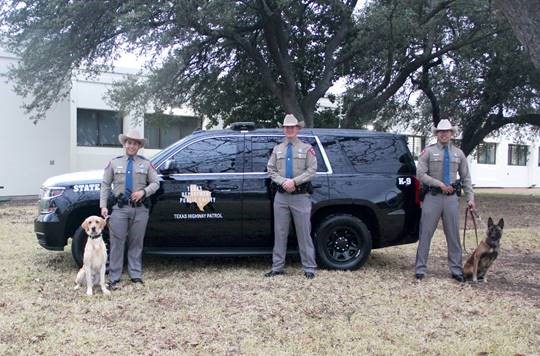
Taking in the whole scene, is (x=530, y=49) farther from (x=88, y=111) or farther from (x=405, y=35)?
(x=88, y=111)

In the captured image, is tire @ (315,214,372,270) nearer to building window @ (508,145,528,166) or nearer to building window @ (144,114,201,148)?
building window @ (144,114,201,148)

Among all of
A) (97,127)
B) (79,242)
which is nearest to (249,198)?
(79,242)

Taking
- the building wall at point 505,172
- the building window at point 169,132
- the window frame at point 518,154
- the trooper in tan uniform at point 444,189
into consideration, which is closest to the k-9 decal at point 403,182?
Result: the trooper in tan uniform at point 444,189

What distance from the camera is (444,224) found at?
7.20 metres

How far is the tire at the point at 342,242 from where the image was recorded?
753cm

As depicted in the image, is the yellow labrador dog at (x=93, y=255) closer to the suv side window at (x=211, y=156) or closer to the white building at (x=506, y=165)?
the suv side window at (x=211, y=156)

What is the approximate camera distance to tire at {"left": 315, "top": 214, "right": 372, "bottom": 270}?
24.7 ft

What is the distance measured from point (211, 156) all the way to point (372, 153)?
2.17 meters

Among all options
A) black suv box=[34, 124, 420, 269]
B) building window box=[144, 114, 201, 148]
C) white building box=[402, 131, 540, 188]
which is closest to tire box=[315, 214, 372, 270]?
black suv box=[34, 124, 420, 269]

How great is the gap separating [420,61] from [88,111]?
44.0 ft

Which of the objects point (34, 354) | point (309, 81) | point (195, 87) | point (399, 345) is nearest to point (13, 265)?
point (34, 354)

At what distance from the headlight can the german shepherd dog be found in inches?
205

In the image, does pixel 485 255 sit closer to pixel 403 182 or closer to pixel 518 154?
pixel 403 182

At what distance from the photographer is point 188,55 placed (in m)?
15.7
